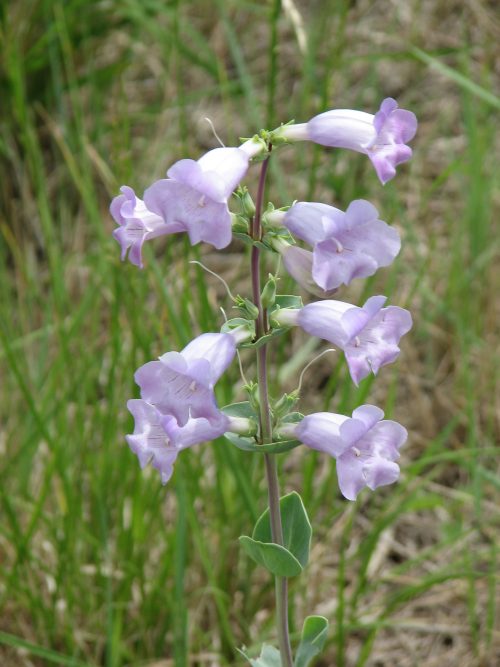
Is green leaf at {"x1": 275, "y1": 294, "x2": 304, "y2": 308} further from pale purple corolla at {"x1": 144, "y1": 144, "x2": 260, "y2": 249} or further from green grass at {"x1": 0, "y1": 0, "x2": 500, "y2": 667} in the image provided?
green grass at {"x1": 0, "y1": 0, "x2": 500, "y2": 667}

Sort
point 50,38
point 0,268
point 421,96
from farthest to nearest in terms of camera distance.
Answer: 1. point 421,96
2. point 50,38
3. point 0,268

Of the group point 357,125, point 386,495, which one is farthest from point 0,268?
point 357,125

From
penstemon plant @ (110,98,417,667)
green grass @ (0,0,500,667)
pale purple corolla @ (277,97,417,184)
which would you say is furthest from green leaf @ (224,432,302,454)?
green grass @ (0,0,500,667)

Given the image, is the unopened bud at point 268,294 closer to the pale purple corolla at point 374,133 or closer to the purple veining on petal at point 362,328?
the purple veining on petal at point 362,328

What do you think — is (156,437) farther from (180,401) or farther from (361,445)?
(361,445)

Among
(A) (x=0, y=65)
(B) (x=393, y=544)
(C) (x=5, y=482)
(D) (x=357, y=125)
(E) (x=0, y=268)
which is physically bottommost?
(B) (x=393, y=544)

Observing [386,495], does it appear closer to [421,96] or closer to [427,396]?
[427,396]

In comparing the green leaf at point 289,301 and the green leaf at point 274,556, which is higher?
the green leaf at point 289,301

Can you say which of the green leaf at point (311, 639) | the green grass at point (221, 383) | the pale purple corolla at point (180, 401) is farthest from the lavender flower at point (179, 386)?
the green grass at point (221, 383)
